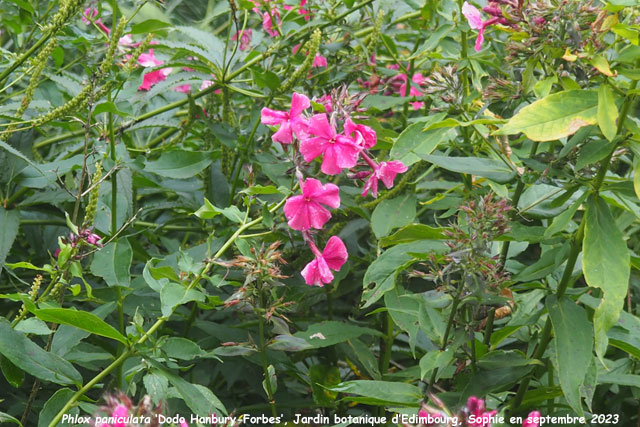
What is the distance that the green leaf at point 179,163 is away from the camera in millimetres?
1901

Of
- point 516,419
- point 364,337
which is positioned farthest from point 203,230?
point 516,419

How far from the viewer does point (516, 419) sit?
A: 1700 mm

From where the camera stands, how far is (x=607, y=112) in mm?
1345

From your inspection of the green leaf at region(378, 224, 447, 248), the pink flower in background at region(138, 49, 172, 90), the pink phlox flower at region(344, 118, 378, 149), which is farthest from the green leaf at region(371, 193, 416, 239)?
the pink flower in background at region(138, 49, 172, 90)

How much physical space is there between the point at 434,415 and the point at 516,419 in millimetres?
851

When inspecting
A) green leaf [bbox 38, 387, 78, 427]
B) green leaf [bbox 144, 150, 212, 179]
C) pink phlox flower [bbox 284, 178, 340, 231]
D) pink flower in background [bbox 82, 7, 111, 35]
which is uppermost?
pink flower in background [bbox 82, 7, 111, 35]

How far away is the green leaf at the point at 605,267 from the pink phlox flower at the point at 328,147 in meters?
0.45

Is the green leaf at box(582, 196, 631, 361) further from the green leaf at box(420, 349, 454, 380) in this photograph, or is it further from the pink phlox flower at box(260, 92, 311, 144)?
the pink phlox flower at box(260, 92, 311, 144)

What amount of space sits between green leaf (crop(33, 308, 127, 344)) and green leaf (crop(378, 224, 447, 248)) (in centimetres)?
58

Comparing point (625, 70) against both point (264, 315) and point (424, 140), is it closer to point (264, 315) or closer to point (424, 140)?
point (424, 140)

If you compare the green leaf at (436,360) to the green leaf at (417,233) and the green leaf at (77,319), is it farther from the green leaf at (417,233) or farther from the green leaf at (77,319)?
the green leaf at (77,319)

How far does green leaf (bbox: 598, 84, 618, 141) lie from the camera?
1321 mm

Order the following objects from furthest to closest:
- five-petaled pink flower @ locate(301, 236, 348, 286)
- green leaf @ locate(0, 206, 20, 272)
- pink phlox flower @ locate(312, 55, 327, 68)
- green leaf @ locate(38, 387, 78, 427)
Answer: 1. pink phlox flower @ locate(312, 55, 327, 68)
2. green leaf @ locate(0, 206, 20, 272)
3. five-petaled pink flower @ locate(301, 236, 348, 286)
4. green leaf @ locate(38, 387, 78, 427)

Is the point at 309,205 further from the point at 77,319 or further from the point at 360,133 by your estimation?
the point at 77,319
